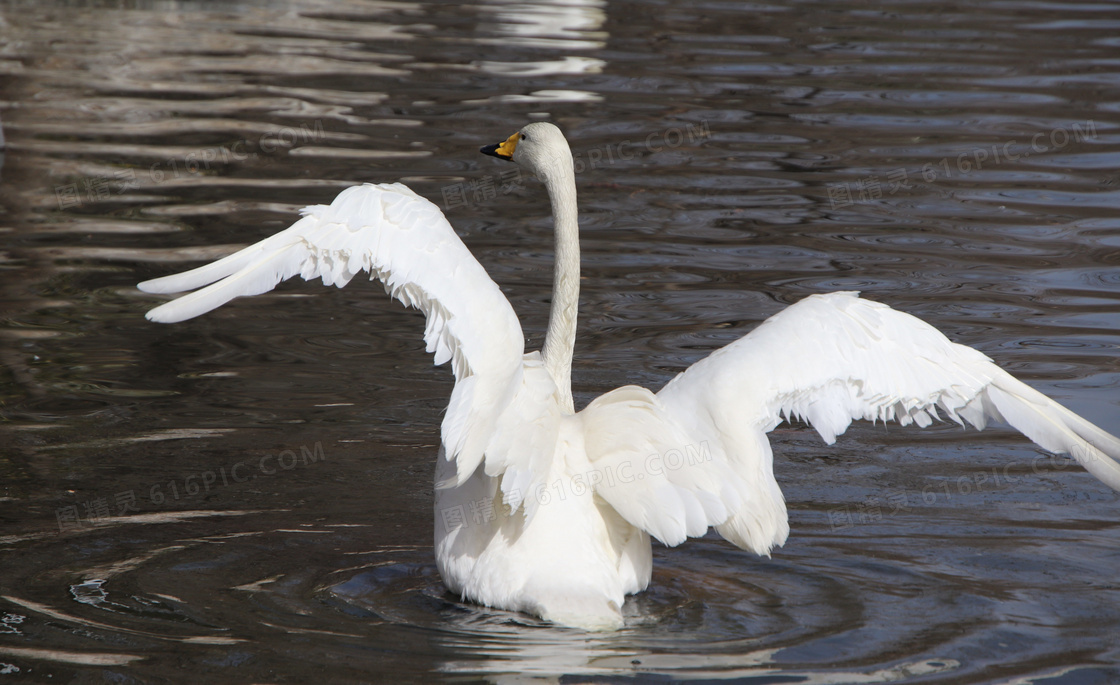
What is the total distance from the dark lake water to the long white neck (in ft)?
2.97

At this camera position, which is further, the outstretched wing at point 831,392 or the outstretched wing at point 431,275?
the outstretched wing at point 831,392

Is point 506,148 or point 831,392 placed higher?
point 506,148

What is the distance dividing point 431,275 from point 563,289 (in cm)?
119

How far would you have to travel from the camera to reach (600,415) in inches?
201

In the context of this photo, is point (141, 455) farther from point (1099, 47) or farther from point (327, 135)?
point (1099, 47)

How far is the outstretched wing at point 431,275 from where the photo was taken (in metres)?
4.62

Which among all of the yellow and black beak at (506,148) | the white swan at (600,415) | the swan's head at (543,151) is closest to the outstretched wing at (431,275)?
the white swan at (600,415)

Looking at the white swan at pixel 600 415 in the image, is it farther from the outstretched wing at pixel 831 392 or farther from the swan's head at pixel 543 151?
the swan's head at pixel 543 151

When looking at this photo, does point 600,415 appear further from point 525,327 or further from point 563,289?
point 525,327

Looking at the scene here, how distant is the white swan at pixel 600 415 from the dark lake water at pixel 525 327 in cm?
29

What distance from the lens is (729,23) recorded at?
2133cm

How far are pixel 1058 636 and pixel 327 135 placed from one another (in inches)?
396

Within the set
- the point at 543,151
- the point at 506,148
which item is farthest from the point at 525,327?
the point at 543,151

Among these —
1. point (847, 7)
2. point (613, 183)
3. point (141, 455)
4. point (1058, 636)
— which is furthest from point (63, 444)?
point (847, 7)
